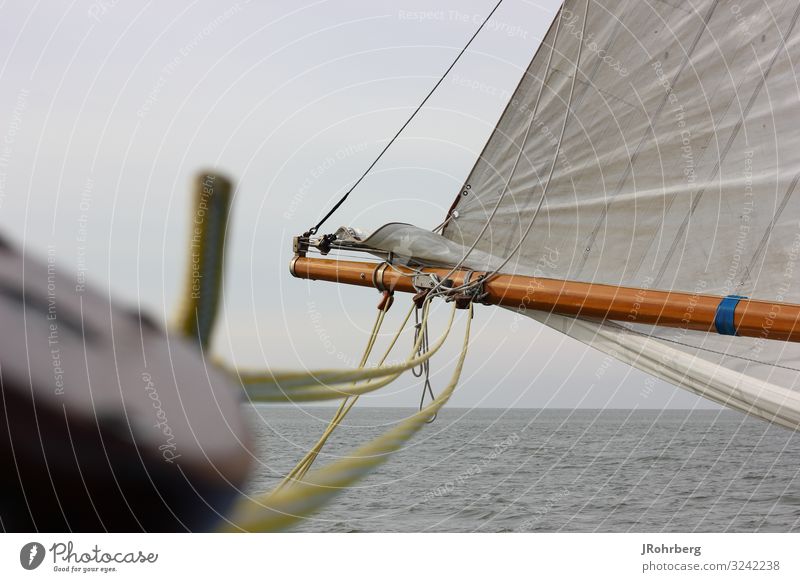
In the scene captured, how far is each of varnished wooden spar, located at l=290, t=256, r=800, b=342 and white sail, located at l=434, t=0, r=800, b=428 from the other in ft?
0.82

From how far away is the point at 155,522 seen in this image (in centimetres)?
123

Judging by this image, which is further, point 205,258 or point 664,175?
point 664,175

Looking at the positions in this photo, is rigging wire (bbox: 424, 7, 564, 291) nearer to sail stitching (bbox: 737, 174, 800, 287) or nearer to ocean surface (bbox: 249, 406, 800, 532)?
sail stitching (bbox: 737, 174, 800, 287)

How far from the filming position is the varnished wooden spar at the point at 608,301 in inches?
160

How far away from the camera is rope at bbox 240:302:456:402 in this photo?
6.45 feet

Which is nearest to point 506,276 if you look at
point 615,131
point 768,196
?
point 615,131

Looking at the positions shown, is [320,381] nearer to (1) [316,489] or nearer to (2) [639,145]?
(1) [316,489]

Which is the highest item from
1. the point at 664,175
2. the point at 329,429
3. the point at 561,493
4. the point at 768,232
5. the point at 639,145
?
the point at 639,145

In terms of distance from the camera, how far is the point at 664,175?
533 centimetres

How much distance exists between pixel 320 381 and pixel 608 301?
211 cm

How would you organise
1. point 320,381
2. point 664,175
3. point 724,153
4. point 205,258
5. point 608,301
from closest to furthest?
1. point 205,258
2. point 320,381
3. point 608,301
4. point 724,153
5. point 664,175

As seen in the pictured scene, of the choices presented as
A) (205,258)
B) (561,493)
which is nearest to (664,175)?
(205,258)

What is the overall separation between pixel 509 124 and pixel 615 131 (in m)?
0.68

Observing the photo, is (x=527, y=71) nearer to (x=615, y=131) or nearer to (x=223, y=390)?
(x=615, y=131)
